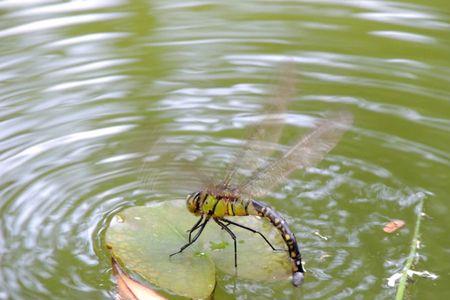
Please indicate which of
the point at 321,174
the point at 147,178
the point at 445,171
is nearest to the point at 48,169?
the point at 147,178

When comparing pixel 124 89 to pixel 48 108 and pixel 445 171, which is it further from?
pixel 445 171

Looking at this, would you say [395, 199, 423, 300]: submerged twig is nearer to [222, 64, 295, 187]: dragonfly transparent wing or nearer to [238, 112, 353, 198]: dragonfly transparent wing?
[238, 112, 353, 198]: dragonfly transparent wing

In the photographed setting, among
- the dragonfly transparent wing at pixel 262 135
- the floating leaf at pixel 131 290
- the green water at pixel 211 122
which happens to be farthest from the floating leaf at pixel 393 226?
the floating leaf at pixel 131 290

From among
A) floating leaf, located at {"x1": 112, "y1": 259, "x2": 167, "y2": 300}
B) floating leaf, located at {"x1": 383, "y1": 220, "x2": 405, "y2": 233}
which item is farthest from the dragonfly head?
floating leaf, located at {"x1": 383, "y1": 220, "x2": 405, "y2": 233}

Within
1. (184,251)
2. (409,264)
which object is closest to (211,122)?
(184,251)

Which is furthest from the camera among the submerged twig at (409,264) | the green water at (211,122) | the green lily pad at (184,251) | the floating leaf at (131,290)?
the green water at (211,122)

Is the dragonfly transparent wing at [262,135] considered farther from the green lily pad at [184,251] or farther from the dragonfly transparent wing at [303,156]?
the green lily pad at [184,251]
